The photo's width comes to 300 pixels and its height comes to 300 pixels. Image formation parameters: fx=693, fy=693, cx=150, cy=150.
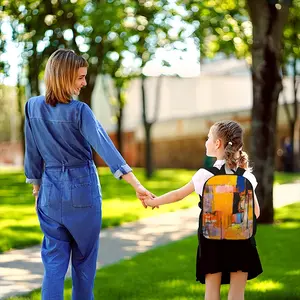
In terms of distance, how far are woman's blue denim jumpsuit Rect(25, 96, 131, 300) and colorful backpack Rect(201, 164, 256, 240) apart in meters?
0.54

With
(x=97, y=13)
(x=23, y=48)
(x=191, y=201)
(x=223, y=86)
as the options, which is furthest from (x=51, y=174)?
(x=223, y=86)

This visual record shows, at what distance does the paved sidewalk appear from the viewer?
665 cm

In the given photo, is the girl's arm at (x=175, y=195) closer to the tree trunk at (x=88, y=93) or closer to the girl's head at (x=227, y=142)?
the girl's head at (x=227, y=142)

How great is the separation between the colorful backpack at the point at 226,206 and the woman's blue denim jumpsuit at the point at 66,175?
0.54 m

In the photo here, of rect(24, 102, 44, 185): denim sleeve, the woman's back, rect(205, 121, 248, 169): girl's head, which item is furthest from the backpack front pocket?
rect(205, 121, 248, 169): girl's head

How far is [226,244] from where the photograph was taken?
4227mm

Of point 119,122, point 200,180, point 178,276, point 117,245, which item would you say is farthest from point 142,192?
point 119,122

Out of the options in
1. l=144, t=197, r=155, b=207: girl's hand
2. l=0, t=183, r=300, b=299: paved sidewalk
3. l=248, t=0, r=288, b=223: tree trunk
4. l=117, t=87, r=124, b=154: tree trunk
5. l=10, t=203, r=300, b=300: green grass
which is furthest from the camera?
l=117, t=87, r=124, b=154: tree trunk

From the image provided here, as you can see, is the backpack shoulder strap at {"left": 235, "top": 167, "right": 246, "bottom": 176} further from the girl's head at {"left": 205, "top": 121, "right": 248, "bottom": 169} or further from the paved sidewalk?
the paved sidewalk

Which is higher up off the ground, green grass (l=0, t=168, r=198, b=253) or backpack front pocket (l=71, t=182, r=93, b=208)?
backpack front pocket (l=71, t=182, r=93, b=208)

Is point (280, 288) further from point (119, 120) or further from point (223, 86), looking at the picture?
point (223, 86)

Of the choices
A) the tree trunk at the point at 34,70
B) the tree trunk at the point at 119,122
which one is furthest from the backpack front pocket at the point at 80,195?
the tree trunk at the point at 119,122

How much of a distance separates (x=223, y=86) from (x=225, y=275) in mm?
50106

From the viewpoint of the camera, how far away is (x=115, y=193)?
19078 mm
